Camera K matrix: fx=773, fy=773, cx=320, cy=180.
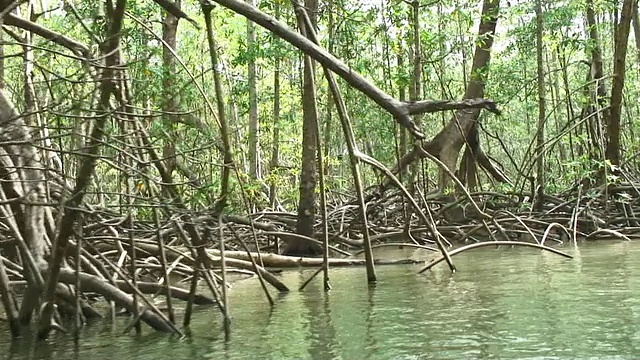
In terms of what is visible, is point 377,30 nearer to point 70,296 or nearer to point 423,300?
point 423,300

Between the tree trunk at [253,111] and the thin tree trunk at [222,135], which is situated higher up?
the tree trunk at [253,111]

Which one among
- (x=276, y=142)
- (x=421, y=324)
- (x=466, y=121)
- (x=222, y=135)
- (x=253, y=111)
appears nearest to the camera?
(x=421, y=324)

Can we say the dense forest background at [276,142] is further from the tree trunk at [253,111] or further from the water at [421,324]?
the water at [421,324]

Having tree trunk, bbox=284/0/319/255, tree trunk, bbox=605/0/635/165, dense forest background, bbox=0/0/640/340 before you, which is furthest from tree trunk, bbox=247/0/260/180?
Result: tree trunk, bbox=605/0/635/165

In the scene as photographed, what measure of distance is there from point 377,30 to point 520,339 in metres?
6.82

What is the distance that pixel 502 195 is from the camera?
9.35 m

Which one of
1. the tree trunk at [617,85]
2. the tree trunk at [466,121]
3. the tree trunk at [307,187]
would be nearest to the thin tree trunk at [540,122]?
the tree trunk at [466,121]

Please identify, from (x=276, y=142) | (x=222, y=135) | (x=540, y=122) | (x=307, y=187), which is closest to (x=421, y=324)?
(x=222, y=135)

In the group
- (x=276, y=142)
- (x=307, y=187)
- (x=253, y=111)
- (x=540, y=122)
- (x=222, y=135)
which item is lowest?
(x=222, y=135)

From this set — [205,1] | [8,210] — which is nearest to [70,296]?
[8,210]

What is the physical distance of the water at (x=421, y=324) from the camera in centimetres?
287

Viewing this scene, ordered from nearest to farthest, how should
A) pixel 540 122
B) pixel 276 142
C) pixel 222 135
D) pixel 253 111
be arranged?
pixel 222 135 < pixel 540 122 < pixel 253 111 < pixel 276 142

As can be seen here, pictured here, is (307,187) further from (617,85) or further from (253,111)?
(253,111)

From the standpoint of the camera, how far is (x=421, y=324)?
11.2ft
